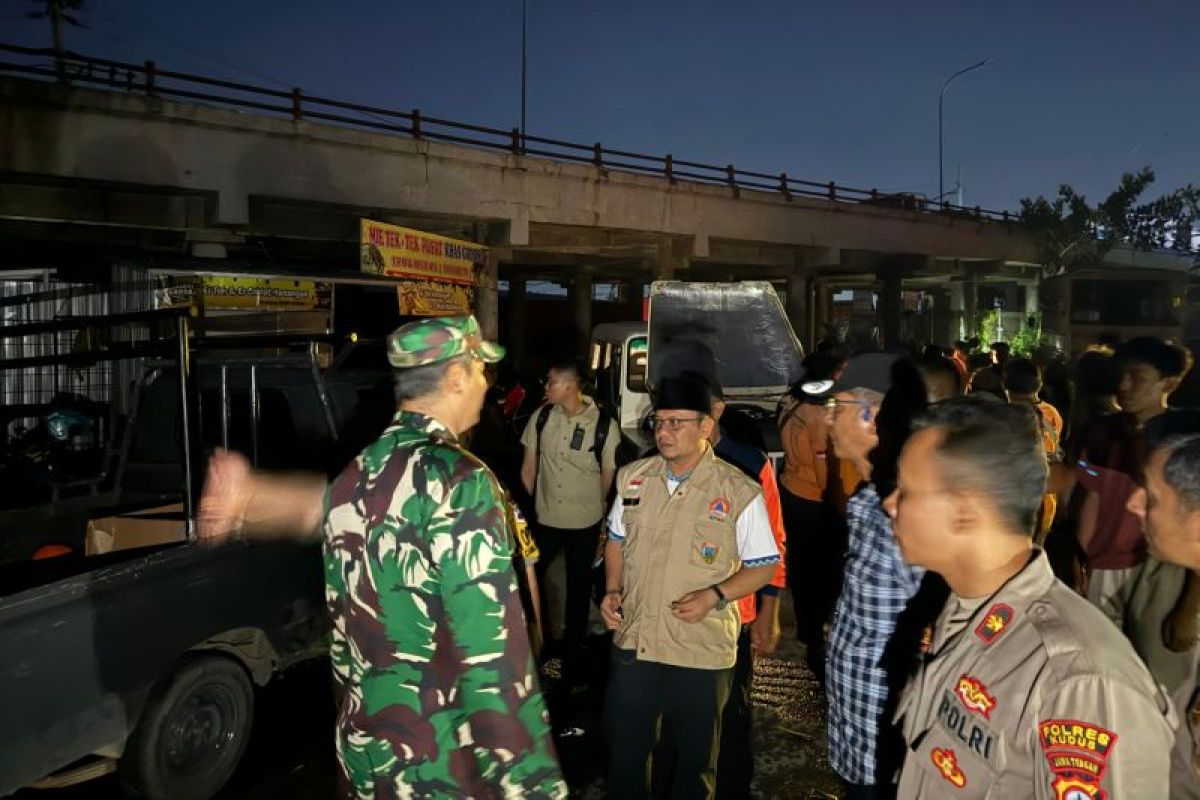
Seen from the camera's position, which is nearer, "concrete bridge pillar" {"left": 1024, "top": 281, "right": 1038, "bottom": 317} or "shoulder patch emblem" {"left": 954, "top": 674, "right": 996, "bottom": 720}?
"shoulder patch emblem" {"left": 954, "top": 674, "right": 996, "bottom": 720}

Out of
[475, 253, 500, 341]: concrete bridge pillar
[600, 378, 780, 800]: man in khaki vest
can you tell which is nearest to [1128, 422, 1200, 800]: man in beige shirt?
[600, 378, 780, 800]: man in khaki vest

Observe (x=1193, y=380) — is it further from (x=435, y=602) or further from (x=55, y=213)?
(x=55, y=213)

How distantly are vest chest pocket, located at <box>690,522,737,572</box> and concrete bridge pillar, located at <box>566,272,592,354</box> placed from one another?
1069 inches

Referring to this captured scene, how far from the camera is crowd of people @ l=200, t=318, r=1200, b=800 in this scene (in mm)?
1415

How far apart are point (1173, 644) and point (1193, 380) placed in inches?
216

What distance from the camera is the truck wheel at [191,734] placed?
3.39 meters

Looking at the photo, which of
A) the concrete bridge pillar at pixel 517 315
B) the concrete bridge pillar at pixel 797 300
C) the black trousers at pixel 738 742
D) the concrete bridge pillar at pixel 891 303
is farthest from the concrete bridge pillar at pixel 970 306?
the black trousers at pixel 738 742

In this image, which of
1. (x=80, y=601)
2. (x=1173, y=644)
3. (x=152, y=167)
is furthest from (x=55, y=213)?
(x=1173, y=644)

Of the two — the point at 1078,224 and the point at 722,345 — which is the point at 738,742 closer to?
the point at 722,345

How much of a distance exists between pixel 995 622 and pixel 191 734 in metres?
3.60

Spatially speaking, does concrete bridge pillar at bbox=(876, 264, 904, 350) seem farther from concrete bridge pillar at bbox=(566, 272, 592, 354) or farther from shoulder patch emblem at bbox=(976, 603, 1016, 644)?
shoulder patch emblem at bbox=(976, 603, 1016, 644)

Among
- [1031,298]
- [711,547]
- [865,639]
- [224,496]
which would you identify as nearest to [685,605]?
[711,547]

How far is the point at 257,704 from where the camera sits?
15.8 ft

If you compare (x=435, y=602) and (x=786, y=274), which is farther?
(x=786, y=274)
